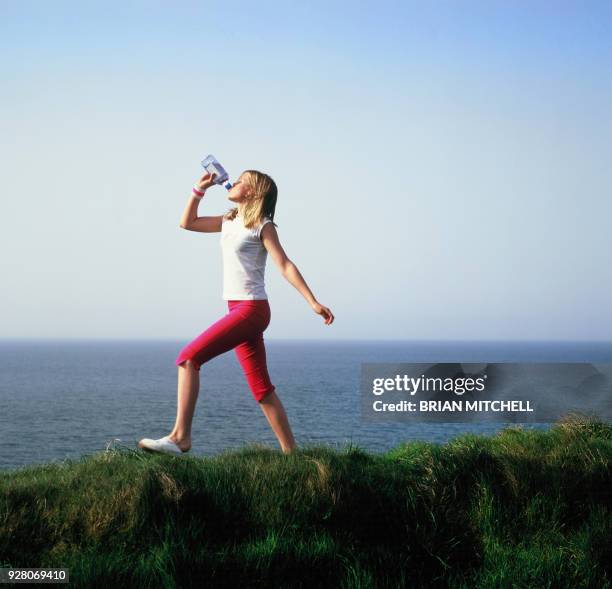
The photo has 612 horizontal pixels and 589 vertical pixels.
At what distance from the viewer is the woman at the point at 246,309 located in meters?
6.19

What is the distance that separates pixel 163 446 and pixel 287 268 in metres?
1.79

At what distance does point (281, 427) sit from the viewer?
6.44 m

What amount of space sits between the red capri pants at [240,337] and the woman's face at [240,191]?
36.2 inches

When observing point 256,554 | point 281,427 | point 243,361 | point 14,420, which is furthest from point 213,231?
point 14,420

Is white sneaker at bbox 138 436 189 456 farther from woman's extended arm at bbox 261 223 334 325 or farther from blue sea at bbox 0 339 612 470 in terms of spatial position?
woman's extended arm at bbox 261 223 334 325

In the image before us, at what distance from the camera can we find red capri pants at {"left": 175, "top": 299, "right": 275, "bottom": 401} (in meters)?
6.18

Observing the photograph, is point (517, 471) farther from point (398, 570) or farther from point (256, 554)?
point (256, 554)

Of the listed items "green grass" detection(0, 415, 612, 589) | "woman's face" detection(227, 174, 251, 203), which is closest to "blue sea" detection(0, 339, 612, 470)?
"green grass" detection(0, 415, 612, 589)

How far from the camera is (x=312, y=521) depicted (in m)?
5.00

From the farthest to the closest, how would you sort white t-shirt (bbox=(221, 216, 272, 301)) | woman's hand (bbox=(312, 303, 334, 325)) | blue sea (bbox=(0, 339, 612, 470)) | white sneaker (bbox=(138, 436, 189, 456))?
1. blue sea (bbox=(0, 339, 612, 470))
2. white t-shirt (bbox=(221, 216, 272, 301))
3. white sneaker (bbox=(138, 436, 189, 456))
4. woman's hand (bbox=(312, 303, 334, 325))

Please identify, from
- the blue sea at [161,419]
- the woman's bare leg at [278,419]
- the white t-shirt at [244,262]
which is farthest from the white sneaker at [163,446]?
the white t-shirt at [244,262]

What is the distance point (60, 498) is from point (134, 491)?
509 millimetres

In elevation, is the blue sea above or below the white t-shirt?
below

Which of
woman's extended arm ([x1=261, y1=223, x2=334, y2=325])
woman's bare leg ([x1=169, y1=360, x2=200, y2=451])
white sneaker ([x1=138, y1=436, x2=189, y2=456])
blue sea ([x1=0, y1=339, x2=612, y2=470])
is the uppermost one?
woman's extended arm ([x1=261, y1=223, x2=334, y2=325])
